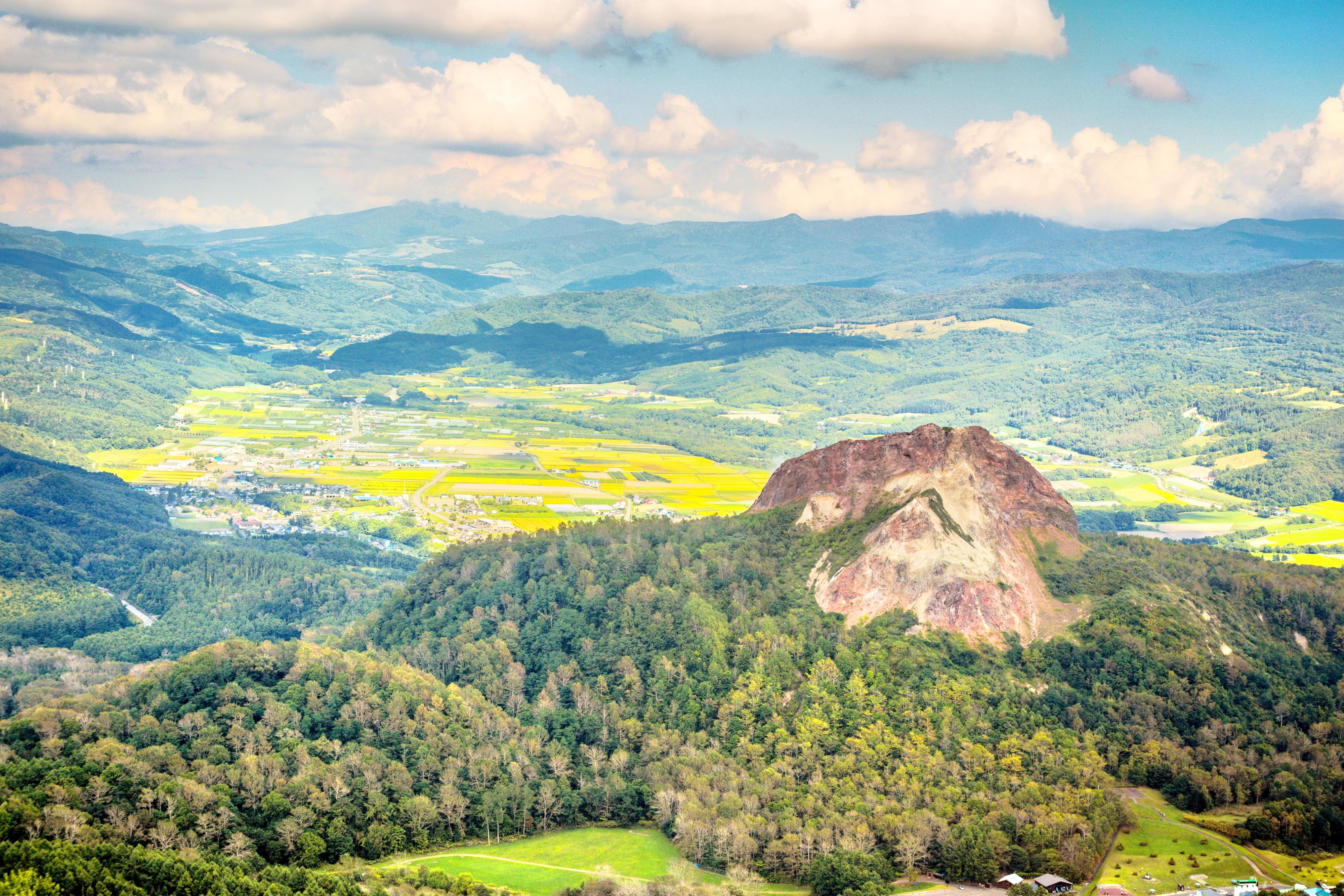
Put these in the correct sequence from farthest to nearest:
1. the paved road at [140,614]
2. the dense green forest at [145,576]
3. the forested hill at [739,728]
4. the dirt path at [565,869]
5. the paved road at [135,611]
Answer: the paved road at [135,611]
the paved road at [140,614]
the dense green forest at [145,576]
the forested hill at [739,728]
the dirt path at [565,869]

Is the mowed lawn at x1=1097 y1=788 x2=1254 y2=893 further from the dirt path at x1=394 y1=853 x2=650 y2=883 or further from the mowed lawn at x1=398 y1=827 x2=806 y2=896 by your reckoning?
the dirt path at x1=394 y1=853 x2=650 y2=883

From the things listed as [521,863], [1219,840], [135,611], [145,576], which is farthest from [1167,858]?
[145,576]

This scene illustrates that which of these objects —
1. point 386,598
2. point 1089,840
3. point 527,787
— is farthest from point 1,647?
point 1089,840

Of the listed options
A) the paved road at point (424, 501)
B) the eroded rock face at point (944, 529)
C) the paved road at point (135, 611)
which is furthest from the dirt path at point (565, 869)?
the paved road at point (424, 501)

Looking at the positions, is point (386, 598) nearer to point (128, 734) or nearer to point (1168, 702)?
A: point (128, 734)

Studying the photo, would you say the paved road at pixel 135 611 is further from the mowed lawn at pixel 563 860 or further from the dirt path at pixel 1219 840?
the dirt path at pixel 1219 840

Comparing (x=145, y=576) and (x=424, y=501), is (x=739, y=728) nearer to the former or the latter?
(x=145, y=576)
